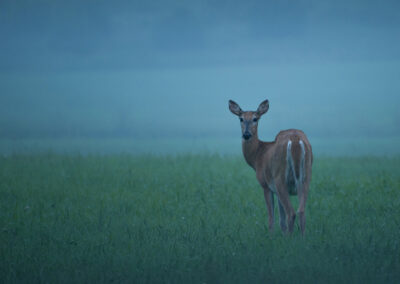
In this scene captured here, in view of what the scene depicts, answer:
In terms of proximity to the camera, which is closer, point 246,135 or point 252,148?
point 246,135

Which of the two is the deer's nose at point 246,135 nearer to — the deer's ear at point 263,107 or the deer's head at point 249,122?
the deer's head at point 249,122

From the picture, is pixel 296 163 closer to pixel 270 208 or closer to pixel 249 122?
pixel 270 208

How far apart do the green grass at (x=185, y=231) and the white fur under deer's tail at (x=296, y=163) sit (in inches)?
37.5

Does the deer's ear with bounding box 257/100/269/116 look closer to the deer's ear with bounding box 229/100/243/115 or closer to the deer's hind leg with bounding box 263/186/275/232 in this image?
the deer's ear with bounding box 229/100/243/115

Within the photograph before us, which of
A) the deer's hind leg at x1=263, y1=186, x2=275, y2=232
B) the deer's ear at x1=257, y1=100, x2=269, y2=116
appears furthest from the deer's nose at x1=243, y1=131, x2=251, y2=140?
the deer's hind leg at x1=263, y1=186, x2=275, y2=232

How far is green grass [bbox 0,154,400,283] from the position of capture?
6715 mm

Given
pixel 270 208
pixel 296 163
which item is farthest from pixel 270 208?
pixel 296 163

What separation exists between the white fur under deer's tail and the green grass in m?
0.95

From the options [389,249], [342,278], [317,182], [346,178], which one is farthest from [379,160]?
[342,278]

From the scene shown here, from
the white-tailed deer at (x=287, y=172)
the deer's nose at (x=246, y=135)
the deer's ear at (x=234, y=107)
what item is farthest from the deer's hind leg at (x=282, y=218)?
the deer's ear at (x=234, y=107)

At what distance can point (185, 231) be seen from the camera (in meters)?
8.80

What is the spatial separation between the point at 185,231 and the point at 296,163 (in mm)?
2327

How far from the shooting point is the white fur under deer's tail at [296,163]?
817 centimetres

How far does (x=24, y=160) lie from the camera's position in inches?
808
